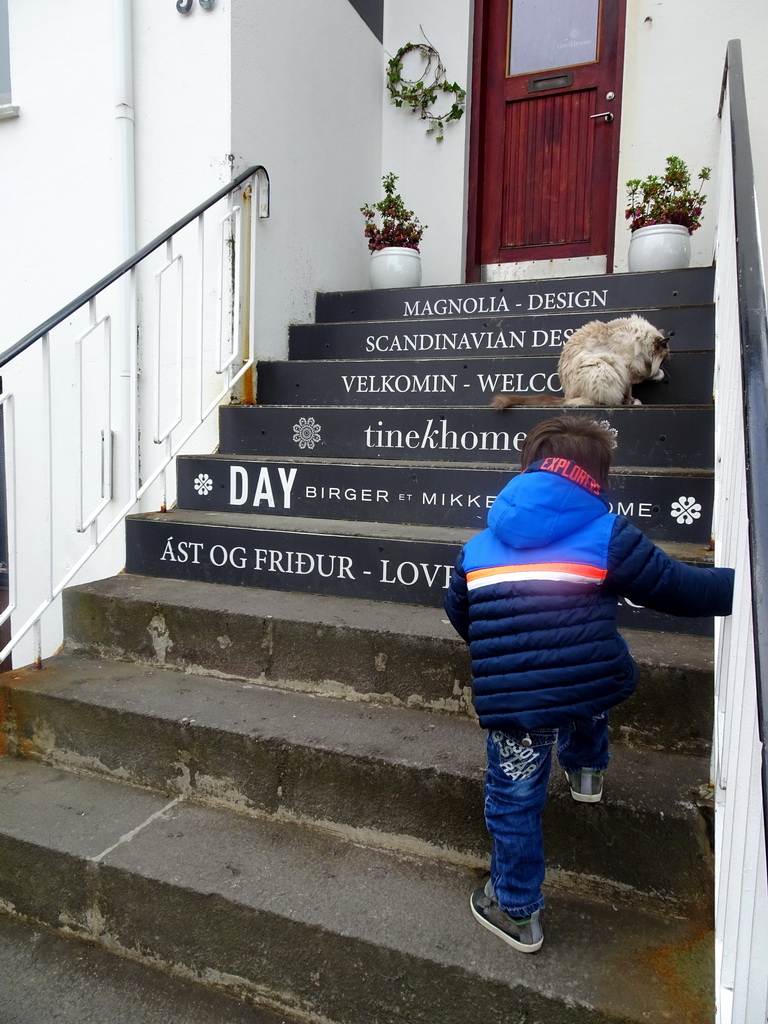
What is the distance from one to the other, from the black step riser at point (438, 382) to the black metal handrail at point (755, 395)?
104 centimetres

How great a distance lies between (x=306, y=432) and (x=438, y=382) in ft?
2.20

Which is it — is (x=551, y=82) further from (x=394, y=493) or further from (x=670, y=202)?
(x=394, y=493)

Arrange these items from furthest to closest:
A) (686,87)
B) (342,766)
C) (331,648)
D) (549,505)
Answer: (686,87) < (331,648) < (342,766) < (549,505)

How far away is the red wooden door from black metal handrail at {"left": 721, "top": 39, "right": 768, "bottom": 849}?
8.99ft

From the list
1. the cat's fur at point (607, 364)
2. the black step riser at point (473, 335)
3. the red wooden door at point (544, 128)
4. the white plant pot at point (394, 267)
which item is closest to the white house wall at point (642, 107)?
the red wooden door at point (544, 128)

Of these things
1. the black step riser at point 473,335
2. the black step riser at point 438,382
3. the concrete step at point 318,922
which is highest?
the black step riser at point 473,335

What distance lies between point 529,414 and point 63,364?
101 inches

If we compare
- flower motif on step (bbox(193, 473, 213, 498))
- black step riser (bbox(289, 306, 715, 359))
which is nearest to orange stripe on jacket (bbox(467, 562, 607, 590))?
flower motif on step (bbox(193, 473, 213, 498))

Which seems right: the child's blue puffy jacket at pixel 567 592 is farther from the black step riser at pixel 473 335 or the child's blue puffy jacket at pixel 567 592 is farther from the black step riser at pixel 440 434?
the black step riser at pixel 473 335

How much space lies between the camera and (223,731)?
Result: 200 centimetres

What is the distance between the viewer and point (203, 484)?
3.11 meters

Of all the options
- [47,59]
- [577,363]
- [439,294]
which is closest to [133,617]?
[577,363]

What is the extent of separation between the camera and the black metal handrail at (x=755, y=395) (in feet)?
2.88

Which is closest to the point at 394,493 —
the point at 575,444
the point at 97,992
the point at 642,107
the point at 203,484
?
the point at 203,484
